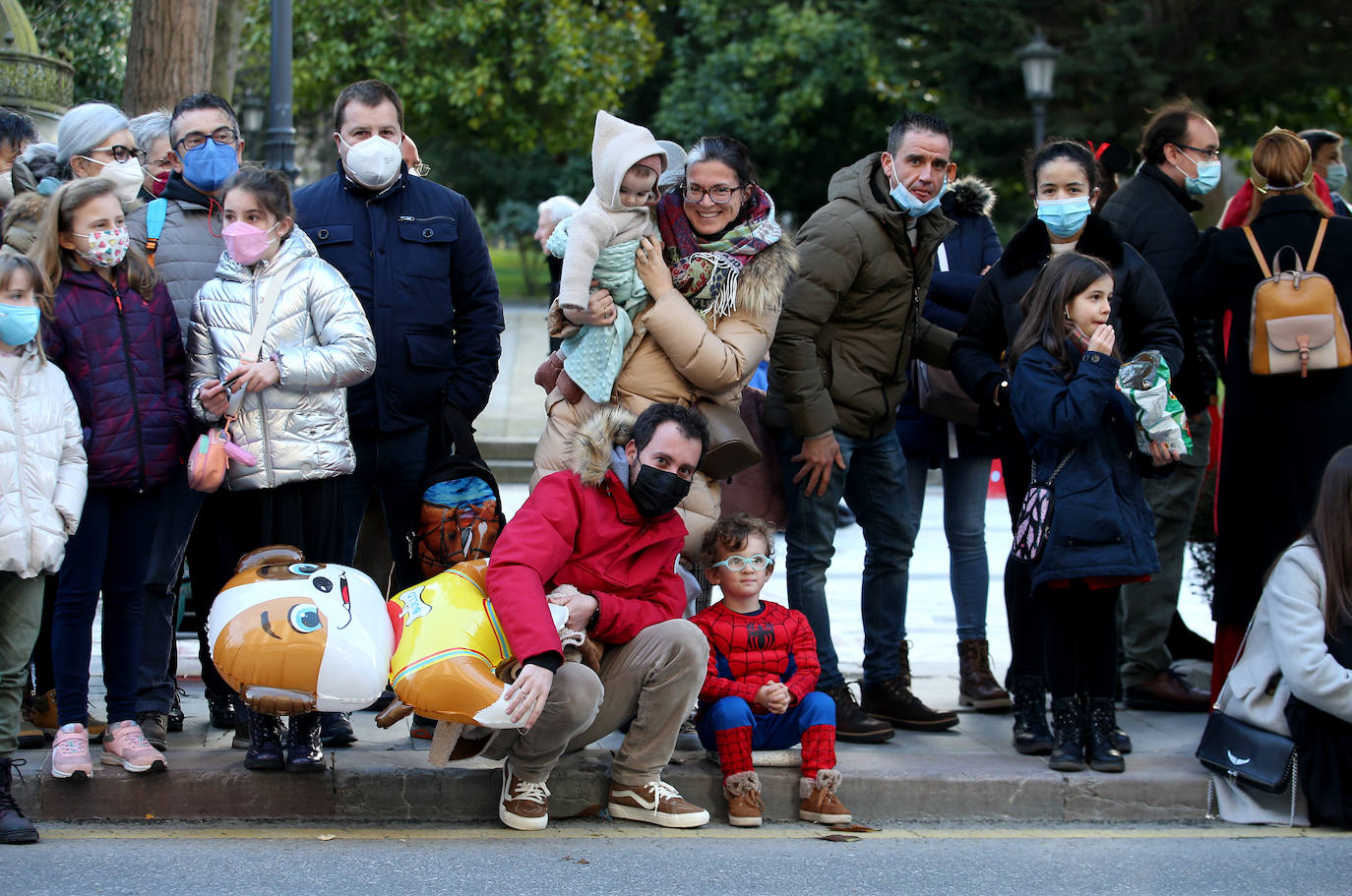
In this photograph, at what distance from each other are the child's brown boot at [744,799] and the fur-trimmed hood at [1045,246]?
7.20 ft

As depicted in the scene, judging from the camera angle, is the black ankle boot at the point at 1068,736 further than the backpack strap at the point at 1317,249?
No

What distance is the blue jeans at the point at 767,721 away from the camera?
4.98 m

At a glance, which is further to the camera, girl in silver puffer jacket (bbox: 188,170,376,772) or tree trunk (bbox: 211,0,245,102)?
tree trunk (bbox: 211,0,245,102)

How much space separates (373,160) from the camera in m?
5.31

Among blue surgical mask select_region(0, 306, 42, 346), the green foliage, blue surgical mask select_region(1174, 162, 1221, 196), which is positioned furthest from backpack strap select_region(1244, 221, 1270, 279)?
the green foliage

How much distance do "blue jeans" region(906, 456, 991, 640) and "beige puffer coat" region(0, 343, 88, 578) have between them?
333 cm

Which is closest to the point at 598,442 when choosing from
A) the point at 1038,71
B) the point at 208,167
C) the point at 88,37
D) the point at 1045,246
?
the point at 208,167

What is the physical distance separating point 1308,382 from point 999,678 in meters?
2.17

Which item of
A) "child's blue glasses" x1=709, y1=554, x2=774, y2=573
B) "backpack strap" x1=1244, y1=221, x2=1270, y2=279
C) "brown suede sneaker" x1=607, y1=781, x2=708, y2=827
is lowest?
"brown suede sneaker" x1=607, y1=781, x2=708, y2=827

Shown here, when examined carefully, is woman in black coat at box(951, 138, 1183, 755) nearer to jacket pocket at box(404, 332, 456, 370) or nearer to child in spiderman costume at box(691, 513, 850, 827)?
child in spiderman costume at box(691, 513, 850, 827)

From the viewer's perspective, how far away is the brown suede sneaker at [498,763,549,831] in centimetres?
488

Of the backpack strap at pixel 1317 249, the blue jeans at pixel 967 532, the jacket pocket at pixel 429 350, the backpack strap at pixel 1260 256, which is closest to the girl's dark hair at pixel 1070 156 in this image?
the backpack strap at pixel 1260 256

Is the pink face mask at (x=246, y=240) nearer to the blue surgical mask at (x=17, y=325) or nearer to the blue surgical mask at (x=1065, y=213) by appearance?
the blue surgical mask at (x=17, y=325)

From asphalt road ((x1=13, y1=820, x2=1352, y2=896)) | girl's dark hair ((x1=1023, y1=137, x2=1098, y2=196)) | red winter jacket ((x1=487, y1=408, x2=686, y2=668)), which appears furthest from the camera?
girl's dark hair ((x1=1023, y1=137, x2=1098, y2=196))
